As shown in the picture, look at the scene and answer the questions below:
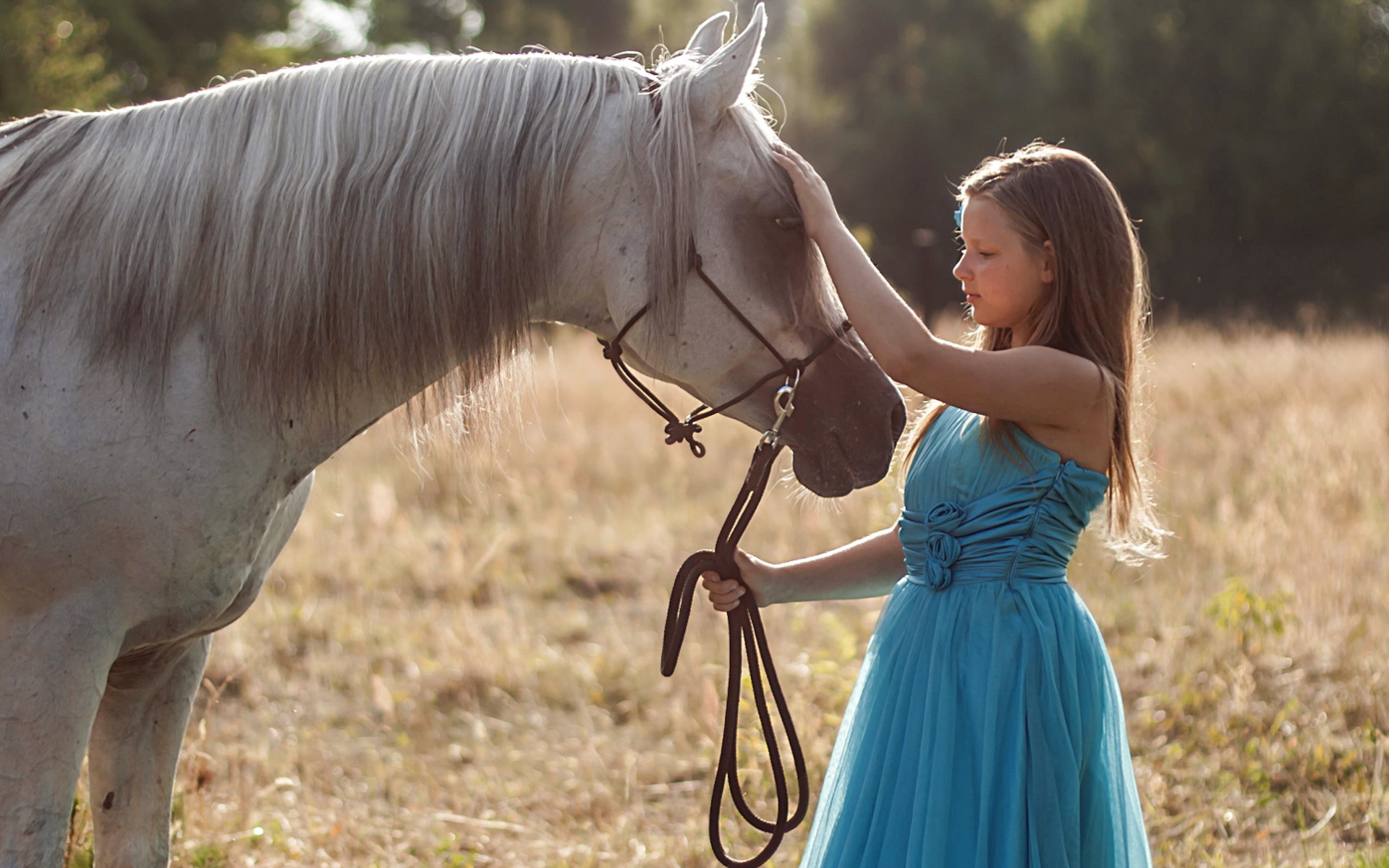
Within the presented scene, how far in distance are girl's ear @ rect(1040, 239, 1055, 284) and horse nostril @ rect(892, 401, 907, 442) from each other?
→ 32 cm

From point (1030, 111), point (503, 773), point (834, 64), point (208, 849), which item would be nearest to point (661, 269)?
point (208, 849)

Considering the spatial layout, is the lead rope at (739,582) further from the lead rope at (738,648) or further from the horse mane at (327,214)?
the horse mane at (327,214)

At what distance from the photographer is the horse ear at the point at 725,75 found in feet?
5.64

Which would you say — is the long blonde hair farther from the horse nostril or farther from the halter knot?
the halter knot

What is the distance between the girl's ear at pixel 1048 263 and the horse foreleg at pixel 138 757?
5.30ft

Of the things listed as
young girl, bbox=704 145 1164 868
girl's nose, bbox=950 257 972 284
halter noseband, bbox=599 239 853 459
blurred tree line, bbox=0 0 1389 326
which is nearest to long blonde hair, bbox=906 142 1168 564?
young girl, bbox=704 145 1164 868

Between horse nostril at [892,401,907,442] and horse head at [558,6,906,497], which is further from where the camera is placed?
horse nostril at [892,401,907,442]

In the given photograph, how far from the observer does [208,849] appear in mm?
2777

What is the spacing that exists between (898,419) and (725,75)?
0.65 m

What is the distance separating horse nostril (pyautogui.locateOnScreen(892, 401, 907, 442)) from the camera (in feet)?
6.25

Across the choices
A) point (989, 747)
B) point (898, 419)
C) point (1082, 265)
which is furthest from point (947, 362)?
point (989, 747)

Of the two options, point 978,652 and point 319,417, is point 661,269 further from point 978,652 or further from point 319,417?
point 978,652

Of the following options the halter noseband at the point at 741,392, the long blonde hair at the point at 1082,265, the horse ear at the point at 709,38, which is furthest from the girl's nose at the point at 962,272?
the horse ear at the point at 709,38

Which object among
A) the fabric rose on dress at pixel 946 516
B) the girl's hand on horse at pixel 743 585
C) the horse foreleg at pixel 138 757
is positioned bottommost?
the horse foreleg at pixel 138 757
